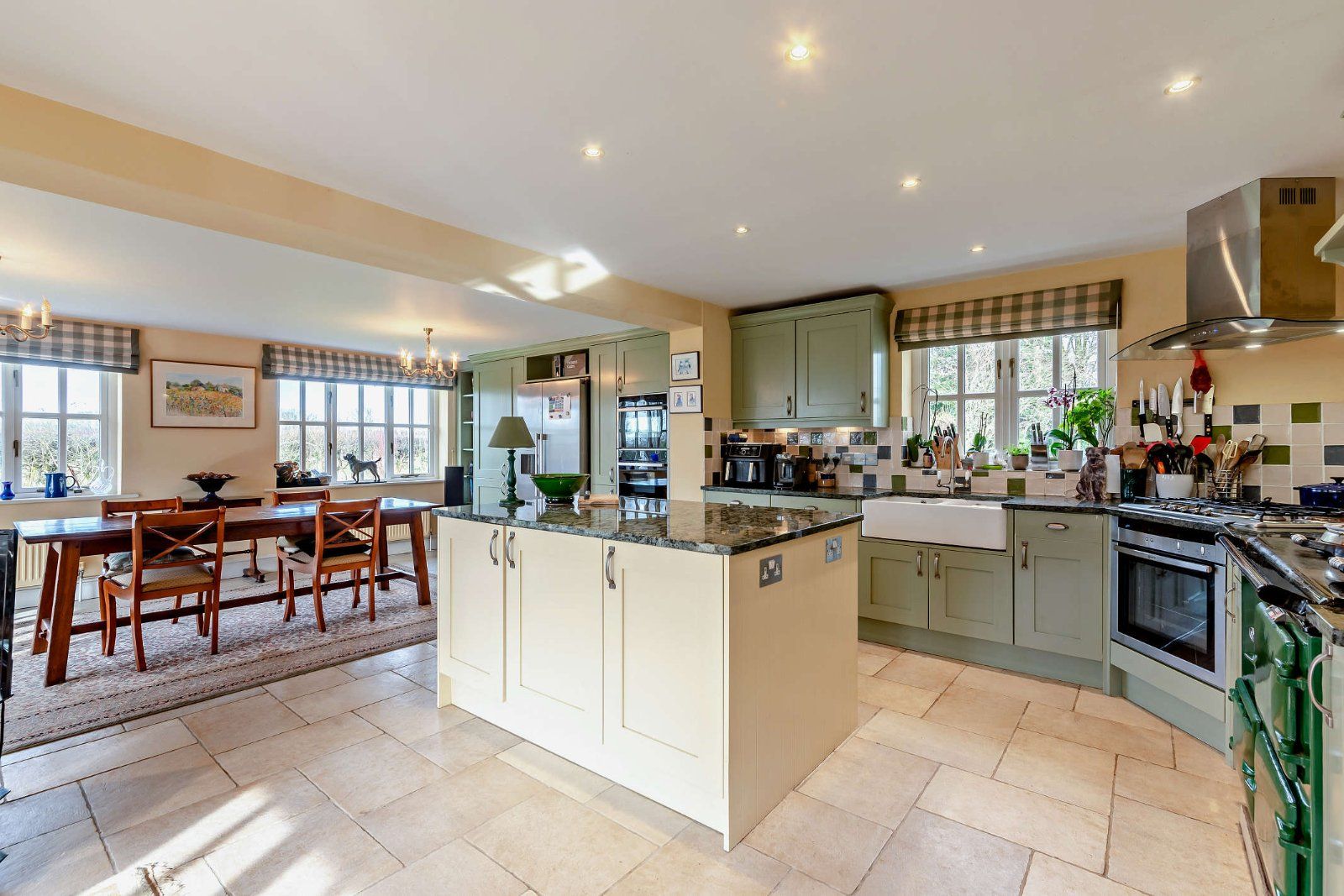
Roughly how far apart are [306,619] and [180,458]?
265 centimetres

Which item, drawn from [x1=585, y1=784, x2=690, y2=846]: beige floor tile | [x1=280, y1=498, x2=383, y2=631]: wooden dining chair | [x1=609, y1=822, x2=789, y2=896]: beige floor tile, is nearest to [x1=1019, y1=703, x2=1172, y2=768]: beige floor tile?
[x1=609, y1=822, x2=789, y2=896]: beige floor tile

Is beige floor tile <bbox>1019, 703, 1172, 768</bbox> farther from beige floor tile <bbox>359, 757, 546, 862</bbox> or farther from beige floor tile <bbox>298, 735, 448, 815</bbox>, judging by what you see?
beige floor tile <bbox>298, 735, 448, 815</bbox>

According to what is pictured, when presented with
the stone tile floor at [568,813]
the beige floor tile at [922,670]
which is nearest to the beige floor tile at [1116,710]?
the stone tile floor at [568,813]

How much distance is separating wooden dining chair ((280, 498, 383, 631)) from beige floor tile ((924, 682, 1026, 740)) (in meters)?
3.52

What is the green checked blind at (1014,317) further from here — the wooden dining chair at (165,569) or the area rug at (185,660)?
the wooden dining chair at (165,569)

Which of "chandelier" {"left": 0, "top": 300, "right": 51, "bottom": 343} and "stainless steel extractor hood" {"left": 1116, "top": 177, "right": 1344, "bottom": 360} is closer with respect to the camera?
"stainless steel extractor hood" {"left": 1116, "top": 177, "right": 1344, "bottom": 360}

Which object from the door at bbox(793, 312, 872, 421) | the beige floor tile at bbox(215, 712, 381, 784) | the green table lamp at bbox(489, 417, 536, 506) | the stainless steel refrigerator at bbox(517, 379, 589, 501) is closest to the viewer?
the beige floor tile at bbox(215, 712, 381, 784)

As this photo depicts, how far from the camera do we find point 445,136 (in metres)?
2.13

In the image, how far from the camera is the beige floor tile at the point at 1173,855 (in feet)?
5.46

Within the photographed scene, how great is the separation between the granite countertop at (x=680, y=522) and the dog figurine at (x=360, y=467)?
178 inches

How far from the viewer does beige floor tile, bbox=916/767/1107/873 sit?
183 cm

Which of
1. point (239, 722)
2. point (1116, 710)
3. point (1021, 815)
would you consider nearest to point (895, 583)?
point (1116, 710)

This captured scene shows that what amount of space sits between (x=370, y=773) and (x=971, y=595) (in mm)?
3031

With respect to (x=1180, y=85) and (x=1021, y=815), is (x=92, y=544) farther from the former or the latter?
(x=1180, y=85)
